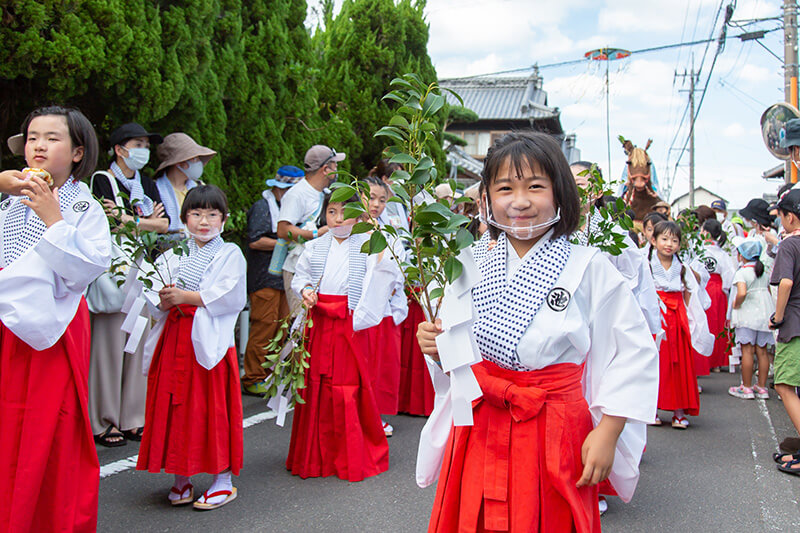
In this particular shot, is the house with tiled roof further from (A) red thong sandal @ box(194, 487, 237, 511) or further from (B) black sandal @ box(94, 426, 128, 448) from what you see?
(A) red thong sandal @ box(194, 487, 237, 511)

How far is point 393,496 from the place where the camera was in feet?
13.6

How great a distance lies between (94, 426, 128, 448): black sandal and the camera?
16.5ft

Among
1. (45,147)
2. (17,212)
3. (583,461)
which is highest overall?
(45,147)

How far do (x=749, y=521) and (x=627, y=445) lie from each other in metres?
2.36

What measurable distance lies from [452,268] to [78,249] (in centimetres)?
165

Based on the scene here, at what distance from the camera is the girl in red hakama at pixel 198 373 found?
384 cm

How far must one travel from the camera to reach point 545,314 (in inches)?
86.7

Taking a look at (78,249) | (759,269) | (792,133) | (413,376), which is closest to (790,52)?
(759,269)

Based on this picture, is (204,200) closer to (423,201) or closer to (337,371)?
(337,371)

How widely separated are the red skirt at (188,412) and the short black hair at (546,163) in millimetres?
2275

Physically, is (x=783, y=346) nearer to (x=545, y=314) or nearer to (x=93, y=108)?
Result: (x=545, y=314)

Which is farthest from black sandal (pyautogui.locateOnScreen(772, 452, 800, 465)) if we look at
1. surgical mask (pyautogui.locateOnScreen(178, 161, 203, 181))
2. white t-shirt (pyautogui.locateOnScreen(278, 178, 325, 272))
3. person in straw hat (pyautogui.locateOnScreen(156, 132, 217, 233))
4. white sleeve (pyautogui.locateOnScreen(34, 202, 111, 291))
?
surgical mask (pyautogui.locateOnScreen(178, 161, 203, 181))

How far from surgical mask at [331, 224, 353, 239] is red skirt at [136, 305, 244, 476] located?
1.20 metres

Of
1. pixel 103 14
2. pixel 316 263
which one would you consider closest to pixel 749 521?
pixel 316 263
